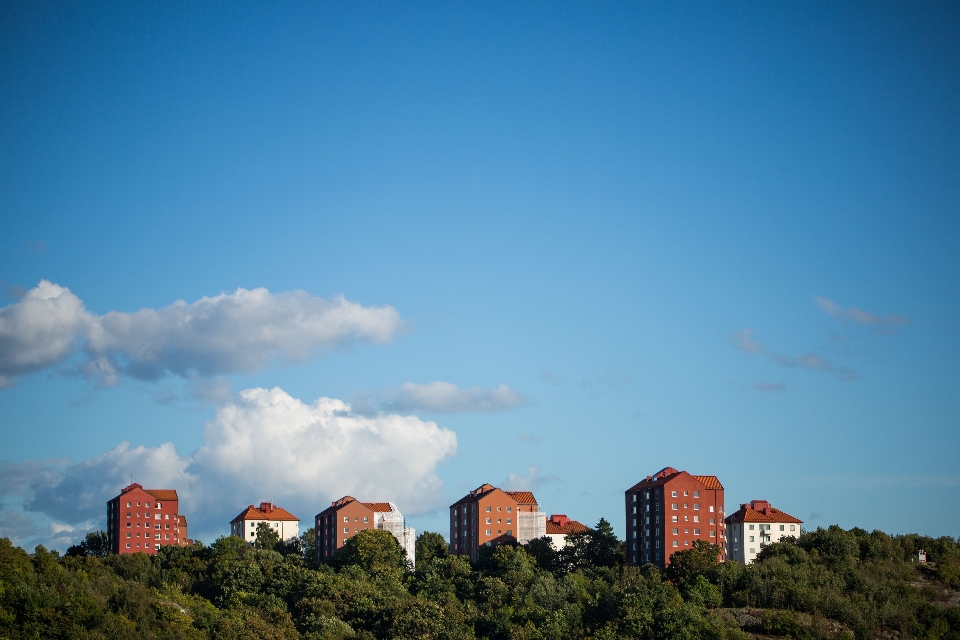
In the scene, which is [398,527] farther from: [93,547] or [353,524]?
[93,547]

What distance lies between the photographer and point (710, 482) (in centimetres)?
12031

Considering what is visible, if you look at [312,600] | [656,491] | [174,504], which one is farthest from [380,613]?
[174,504]

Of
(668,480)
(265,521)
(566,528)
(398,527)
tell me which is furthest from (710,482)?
(265,521)

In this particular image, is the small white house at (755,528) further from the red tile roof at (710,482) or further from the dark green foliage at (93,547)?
the dark green foliage at (93,547)

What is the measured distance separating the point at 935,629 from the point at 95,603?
6656 cm

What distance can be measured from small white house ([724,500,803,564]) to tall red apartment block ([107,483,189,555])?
213 feet

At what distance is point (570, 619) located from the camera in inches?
3866

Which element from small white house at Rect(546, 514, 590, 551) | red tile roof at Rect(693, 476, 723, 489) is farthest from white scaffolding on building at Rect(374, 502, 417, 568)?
red tile roof at Rect(693, 476, 723, 489)

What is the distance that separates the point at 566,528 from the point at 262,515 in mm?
45180

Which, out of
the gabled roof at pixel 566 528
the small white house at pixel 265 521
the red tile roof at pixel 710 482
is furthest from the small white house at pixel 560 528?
the small white house at pixel 265 521

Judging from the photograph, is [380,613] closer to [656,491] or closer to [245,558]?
[245,558]

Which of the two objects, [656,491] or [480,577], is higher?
[656,491]

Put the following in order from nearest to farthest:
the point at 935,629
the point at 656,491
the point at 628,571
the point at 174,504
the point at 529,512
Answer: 1. the point at 935,629
2. the point at 628,571
3. the point at 656,491
4. the point at 529,512
5. the point at 174,504

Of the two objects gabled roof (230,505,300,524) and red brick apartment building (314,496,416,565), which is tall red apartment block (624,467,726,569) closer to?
red brick apartment building (314,496,416,565)
